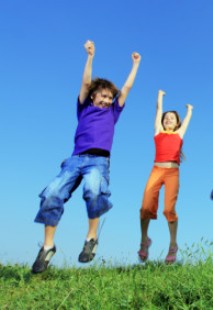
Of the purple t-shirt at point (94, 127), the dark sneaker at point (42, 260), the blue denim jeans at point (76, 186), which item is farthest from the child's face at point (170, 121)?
the dark sneaker at point (42, 260)

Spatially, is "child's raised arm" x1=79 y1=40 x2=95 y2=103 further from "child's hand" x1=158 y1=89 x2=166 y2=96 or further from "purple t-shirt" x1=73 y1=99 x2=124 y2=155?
"child's hand" x1=158 y1=89 x2=166 y2=96

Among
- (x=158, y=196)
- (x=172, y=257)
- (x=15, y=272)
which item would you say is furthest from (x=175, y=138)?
(x=15, y=272)

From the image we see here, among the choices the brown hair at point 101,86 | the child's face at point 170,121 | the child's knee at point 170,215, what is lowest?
the child's knee at point 170,215

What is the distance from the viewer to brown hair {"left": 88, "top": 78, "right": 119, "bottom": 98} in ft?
24.8

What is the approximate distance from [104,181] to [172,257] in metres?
2.35

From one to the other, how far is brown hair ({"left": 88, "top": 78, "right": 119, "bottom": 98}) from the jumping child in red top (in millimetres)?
1591

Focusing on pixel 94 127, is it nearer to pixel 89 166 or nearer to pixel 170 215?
pixel 89 166

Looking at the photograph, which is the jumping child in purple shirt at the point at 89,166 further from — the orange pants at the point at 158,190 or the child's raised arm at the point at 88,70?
the orange pants at the point at 158,190

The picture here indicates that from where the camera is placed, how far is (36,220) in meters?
6.79

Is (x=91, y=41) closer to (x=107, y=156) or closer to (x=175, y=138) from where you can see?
(x=107, y=156)

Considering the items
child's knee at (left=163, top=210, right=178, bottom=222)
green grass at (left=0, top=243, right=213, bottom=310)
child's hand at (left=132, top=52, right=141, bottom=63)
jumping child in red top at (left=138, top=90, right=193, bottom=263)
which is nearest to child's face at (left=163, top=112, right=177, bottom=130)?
jumping child in red top at (left=138, top=90, right=193, bottom=263)

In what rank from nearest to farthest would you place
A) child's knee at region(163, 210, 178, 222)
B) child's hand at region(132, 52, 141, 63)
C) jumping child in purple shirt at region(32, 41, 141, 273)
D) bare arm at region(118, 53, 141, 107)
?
1. jumping child in purple shirt at region(32, 41, 141, 273)
2. bare arm at region(118, 53, 141, 107)
3. child's hand at region(132, 52, 141, 63)
4. child's knee at region(163, 210, 178, 222)

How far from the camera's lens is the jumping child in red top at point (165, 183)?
28.1ft

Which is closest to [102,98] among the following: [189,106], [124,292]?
[189,106]
